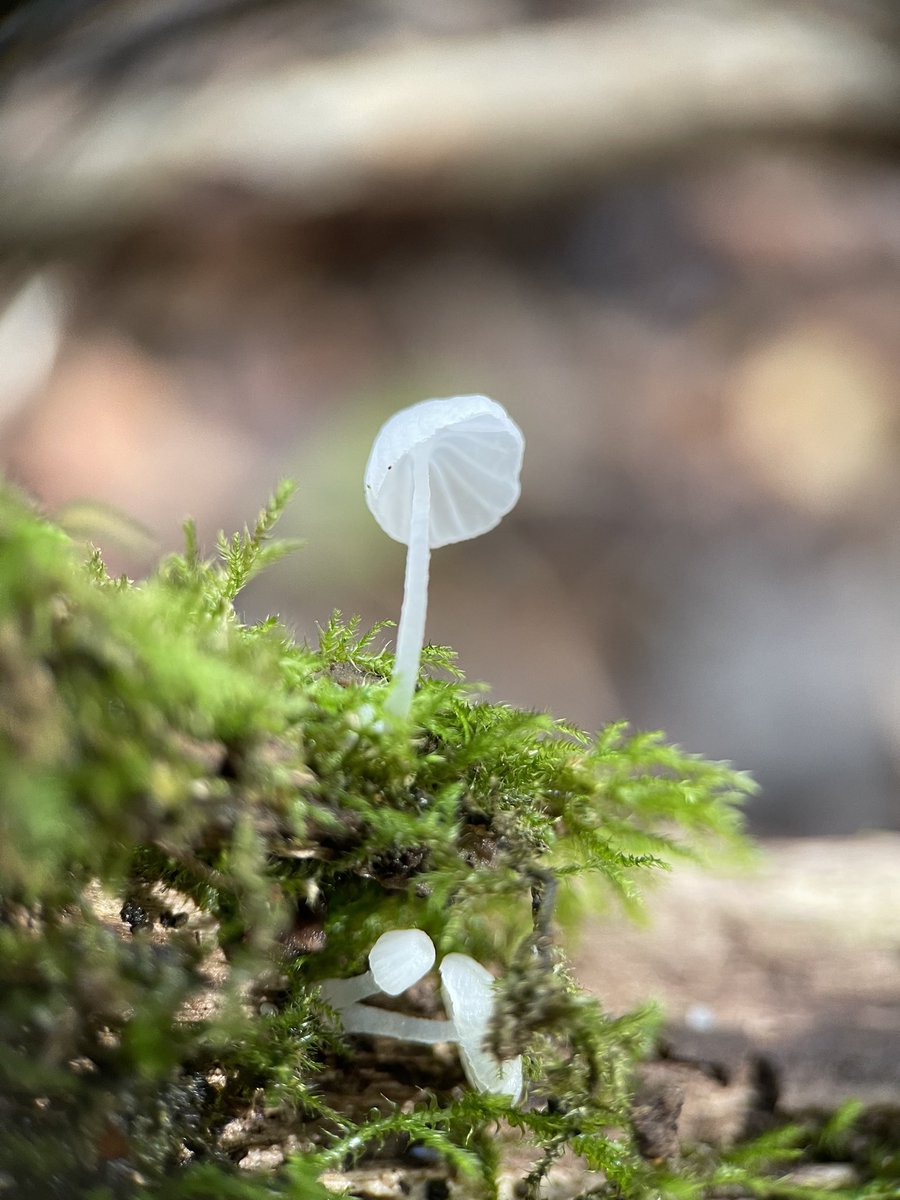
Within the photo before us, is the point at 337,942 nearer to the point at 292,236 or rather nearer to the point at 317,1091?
the point at 317,1091

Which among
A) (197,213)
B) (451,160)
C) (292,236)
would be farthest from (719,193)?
(197,213)

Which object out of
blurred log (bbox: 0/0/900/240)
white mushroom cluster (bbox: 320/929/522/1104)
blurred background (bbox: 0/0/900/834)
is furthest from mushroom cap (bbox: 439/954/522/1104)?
blurred log (bbox: 0/0/900/240)

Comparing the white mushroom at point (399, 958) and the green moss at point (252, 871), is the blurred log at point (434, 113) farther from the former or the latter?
the white mushroom at point (399, 958)

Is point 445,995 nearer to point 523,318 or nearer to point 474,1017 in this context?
point 474,1017

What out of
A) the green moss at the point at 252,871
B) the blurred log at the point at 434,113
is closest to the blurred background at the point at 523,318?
the blurred log at the point at 434,113

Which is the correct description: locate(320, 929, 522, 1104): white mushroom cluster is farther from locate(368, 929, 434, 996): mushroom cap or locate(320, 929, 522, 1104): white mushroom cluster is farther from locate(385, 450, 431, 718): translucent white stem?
locate(385, 450, 431, 718): translucent white stem

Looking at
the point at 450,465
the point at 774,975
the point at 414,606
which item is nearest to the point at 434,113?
the point at 450,465
